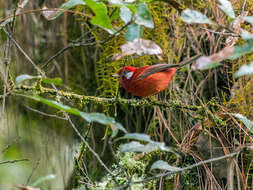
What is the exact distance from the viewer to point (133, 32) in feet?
3.11

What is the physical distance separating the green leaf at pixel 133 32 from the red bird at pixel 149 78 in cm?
100

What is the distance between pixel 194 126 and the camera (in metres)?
1.93

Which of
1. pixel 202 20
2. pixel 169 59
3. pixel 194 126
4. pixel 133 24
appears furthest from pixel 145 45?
pixel 169 59

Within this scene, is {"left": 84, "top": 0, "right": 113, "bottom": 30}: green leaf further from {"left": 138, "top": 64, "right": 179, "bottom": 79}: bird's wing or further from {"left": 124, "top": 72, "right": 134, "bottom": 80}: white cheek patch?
{"left": 124, "top": 72, "right": 134, "bottom": 80}: white cheek patch

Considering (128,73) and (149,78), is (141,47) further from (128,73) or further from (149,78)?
(128,73)

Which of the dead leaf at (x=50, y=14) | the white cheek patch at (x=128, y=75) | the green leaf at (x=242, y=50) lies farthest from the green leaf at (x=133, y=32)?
the white cheek patch at (x=128, y=75)

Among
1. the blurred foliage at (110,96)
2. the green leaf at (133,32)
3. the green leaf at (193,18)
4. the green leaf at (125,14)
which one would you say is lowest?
the blurred foliage at (110,96)

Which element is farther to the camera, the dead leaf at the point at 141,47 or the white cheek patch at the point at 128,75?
the white cheek patch at the point at 128,75

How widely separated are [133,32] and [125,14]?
9cm

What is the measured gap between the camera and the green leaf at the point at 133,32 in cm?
94

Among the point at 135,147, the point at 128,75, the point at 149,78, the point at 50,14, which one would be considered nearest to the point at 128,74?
the point at 128,75

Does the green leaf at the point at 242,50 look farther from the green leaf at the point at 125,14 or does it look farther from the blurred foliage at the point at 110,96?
the blurred foliage at the point at 110,96

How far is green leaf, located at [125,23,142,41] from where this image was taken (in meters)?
0.94

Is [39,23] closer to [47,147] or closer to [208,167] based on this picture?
[47,147]
